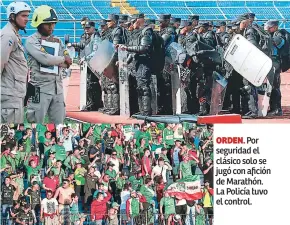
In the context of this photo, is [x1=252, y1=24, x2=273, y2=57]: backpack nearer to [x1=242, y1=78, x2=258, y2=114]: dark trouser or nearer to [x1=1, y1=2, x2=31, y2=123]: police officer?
[x1=242, y1=78, x2=258, y2=114]: dark trouser

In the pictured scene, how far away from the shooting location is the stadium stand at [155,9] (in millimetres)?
5867

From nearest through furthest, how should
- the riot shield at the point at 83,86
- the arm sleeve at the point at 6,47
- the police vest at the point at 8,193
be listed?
the arm sleeve at the point at 6,47, the police vest at the point at 8,193, the riot shield at the point at 83,86

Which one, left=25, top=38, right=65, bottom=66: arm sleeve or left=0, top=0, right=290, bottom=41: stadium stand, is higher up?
left=0, top=0, right=290, bottom=41: stadium stand

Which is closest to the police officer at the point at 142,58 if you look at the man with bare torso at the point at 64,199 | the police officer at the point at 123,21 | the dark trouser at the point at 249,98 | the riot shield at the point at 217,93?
the police officer at the point at 123,21

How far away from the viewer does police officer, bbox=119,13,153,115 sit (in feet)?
19.3

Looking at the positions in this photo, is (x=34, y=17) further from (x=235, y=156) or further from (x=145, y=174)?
(x=235, y=156)

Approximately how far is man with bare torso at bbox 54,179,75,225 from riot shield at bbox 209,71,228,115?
202cm

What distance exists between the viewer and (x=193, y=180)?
19.1 feet

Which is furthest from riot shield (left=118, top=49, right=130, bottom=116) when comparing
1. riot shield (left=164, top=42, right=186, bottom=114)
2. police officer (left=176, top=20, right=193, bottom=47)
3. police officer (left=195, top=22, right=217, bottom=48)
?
police officer (left=195, top=22, right=217, bottom=48)

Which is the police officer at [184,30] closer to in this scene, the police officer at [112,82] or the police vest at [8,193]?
the police officer at [112,82]

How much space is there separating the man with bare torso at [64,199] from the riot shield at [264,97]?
2581 millimetres

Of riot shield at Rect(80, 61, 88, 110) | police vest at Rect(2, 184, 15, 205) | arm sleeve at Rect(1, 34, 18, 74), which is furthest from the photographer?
riot shield at Rect(80, 61, 88, 110)

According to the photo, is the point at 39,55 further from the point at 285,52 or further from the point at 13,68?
the point at 285,52

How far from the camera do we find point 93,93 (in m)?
5.95
